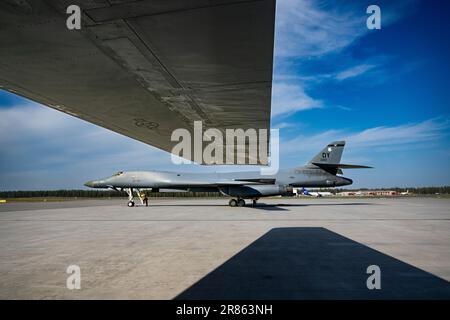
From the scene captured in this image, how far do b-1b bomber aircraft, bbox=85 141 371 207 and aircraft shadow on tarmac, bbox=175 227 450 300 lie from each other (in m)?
16.8

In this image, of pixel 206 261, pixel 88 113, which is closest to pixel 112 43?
pixel 88 113

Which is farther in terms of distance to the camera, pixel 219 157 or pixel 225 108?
pixel 219 157

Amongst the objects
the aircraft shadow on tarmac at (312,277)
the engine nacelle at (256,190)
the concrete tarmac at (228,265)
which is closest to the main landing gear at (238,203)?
the engine nacelle at (256,190)

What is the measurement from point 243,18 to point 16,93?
10.5 ft

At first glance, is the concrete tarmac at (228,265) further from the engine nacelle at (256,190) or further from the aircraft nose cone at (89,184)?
the aircraft nose cone at (89,184)

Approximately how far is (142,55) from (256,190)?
68.0 feet

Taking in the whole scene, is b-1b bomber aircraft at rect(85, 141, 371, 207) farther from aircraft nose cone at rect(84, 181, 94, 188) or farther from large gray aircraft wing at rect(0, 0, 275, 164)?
large gray aircraft wing at rect(0, 0, 275, 164)

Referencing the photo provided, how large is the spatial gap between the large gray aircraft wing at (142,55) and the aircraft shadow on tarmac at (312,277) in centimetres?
242

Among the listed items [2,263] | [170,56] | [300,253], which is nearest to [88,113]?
[170,56]

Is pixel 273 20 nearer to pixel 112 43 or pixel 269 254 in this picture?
pixel 112 43

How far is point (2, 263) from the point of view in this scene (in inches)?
206
